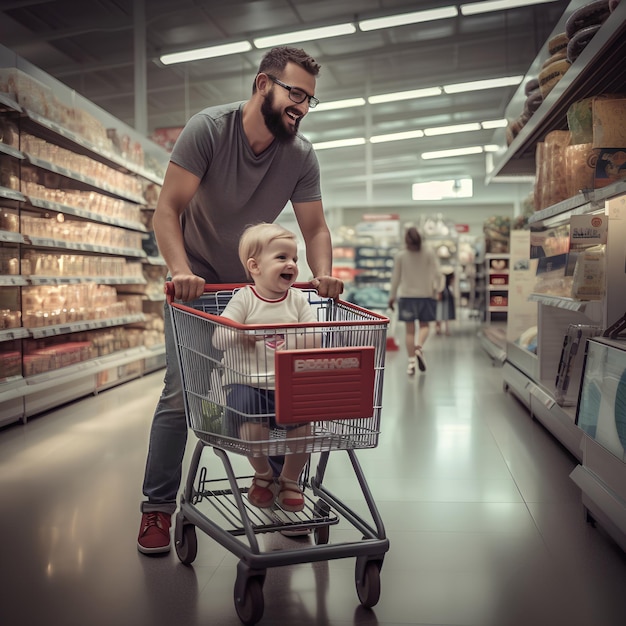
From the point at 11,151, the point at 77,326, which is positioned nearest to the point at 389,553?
the point at 11,151

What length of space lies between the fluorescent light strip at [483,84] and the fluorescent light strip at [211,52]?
200 inches

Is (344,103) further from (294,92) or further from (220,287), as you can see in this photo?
(220,287)

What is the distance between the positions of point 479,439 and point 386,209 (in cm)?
2114

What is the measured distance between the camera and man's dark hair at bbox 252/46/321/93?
7.26 ft

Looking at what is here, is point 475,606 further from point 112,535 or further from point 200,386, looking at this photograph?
point 112,535

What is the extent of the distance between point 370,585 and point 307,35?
9.71 meters

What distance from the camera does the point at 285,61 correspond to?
2211 mm

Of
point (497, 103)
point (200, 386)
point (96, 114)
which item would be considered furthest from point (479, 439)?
point (497, 103)

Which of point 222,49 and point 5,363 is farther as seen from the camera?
point 222,49

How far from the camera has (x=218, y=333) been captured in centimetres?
189

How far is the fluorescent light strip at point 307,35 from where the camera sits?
9984 mm

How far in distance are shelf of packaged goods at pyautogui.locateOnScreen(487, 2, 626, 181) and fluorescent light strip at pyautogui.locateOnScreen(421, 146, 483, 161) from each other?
557 inches

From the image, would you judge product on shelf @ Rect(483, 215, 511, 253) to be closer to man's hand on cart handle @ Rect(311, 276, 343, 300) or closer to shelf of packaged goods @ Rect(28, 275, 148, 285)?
shelf of packaged goods @ Rect(28, 275, 148, 285)

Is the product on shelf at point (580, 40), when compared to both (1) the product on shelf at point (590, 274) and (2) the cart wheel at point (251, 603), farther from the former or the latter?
(2) the cart wheel at point (251, 603)
